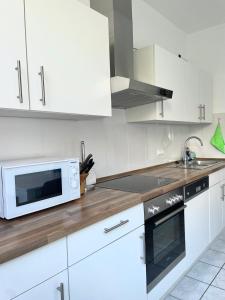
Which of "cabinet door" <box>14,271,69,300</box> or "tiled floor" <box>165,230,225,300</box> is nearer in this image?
"cabinet door" <box>14,271,69,300</box>

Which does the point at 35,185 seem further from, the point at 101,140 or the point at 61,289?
the point at 101,140

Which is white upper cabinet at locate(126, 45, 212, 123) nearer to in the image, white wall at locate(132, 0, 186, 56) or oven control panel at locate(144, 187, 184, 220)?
white wall at locate(132, 0, 186, 56)

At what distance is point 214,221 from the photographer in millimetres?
2479

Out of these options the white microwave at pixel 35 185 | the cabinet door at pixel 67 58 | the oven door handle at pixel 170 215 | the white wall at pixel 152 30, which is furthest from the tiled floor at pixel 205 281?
the white wall at pixel 152 30

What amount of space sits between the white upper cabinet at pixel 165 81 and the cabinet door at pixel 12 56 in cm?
124

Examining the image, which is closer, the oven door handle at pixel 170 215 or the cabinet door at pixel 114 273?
the cabinet door at pixel 114 273

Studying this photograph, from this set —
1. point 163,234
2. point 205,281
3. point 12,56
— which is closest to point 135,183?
point 163,234

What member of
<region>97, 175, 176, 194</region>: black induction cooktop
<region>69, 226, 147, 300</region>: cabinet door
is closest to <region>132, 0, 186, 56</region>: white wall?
<region>97, 175, 176, 194</region>: black induction cooktop

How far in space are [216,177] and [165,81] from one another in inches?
44.6

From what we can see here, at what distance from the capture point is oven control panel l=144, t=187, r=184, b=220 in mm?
1502

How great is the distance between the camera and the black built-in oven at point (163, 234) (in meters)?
1.51

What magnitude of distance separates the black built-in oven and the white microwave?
1.65ft

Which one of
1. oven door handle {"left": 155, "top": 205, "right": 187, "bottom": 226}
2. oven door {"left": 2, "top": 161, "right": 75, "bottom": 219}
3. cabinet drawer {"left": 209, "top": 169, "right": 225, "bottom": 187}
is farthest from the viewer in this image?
cabinet drawer {"left": 209, "top": 169, "right": 225, "bottom": 187}

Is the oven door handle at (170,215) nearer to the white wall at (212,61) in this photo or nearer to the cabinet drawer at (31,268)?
the cabinet drawer at (31,268)
